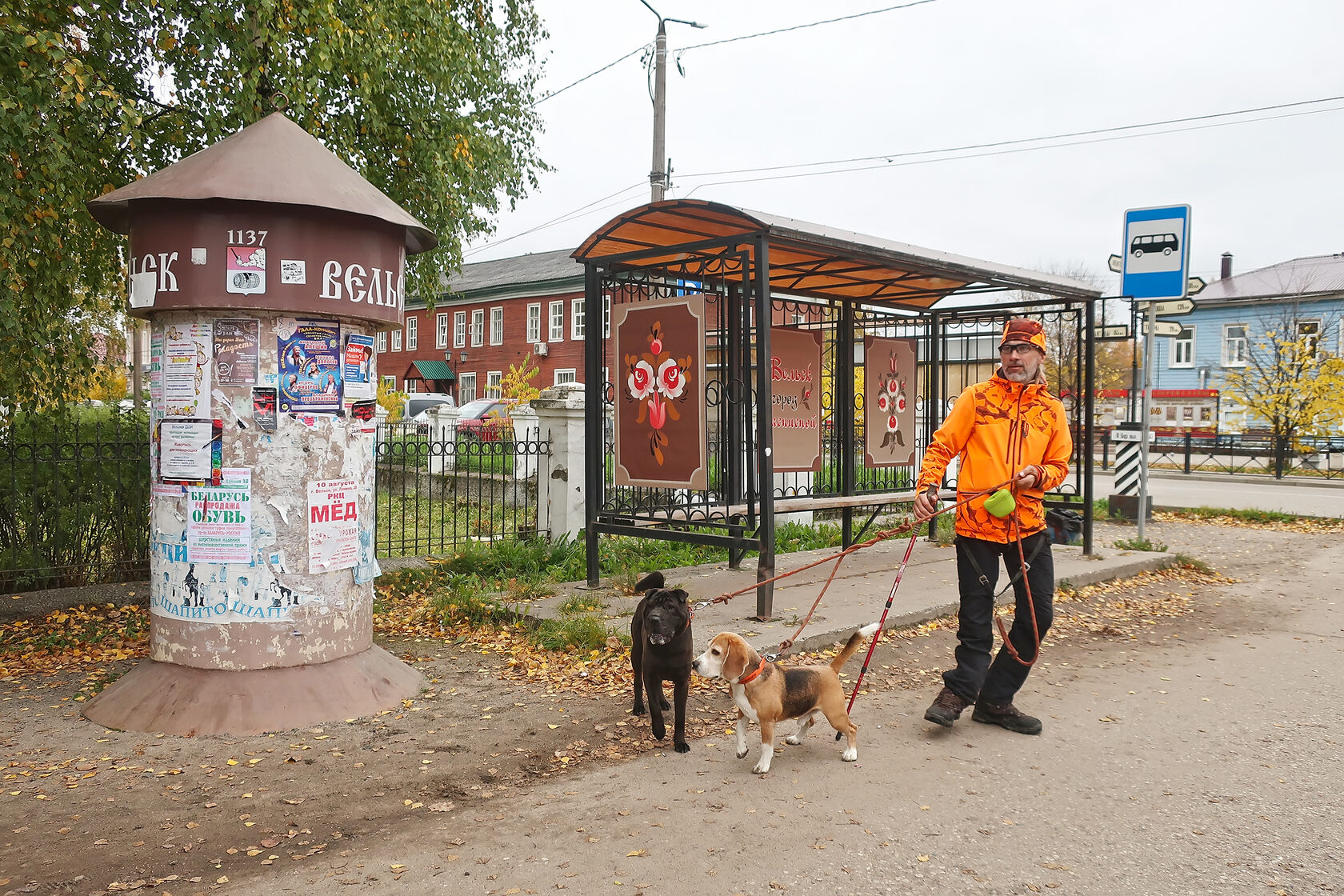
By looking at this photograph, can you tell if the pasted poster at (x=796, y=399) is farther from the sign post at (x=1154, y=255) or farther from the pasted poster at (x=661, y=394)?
the sign post at (x=1154, y=255)

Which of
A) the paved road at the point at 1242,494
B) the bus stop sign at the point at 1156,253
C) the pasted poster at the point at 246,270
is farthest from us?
the paved road at the point at 1242,494

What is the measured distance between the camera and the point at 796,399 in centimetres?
937

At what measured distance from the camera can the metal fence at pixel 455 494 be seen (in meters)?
9.95

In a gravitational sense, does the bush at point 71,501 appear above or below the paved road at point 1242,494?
above

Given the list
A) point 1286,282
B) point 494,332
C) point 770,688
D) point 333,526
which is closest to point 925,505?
point 770,688

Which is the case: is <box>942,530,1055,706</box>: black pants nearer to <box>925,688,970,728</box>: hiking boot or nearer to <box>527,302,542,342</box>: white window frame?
<box>925,688,970,728</box>: hiking boot

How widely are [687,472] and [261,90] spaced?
463 cm

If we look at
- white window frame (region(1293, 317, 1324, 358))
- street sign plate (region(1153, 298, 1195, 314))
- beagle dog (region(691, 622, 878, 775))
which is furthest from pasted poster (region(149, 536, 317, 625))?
white window frame (region(1293, 317, 1324, 358))

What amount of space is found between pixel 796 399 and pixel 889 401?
166 centimetres

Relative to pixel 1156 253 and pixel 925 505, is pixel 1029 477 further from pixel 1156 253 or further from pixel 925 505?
pixel 1156 253

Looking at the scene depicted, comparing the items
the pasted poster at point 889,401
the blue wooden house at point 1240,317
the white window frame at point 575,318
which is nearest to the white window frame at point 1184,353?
the blue wooden house at point 1240,317

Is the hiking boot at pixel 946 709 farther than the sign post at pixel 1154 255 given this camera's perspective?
No

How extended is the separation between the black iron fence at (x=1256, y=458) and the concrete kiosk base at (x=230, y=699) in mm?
22391

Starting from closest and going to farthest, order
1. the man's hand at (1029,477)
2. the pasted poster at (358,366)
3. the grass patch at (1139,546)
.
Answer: the man's hand at (1029,477) → the pasted poster at (358,366) → the grass patch at (1139,546)
